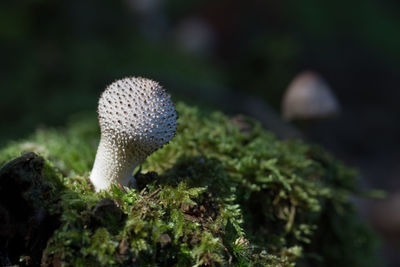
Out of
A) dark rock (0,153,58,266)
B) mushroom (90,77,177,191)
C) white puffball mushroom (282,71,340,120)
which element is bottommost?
dark rock (0,153,58,266)

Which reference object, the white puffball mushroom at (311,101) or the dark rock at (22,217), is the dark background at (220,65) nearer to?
the white puffball mushroom at (311,101)

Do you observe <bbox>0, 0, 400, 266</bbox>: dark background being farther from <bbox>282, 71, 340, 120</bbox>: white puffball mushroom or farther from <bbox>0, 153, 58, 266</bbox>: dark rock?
<bbox>0, 153, 58, 266</bbox>: dark rock

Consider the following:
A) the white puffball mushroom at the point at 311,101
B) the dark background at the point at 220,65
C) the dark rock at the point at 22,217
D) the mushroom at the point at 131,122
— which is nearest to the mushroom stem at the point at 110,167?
the mushroom at the point at 131,122

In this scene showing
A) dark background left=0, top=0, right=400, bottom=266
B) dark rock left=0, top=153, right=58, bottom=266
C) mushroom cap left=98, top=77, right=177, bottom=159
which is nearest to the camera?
dark rock left=0, top=153, right=58, bottom=266

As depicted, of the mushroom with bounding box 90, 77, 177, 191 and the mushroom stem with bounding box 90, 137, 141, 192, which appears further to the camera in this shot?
the mushroom stem with bounding box 90, 137, 141, 192

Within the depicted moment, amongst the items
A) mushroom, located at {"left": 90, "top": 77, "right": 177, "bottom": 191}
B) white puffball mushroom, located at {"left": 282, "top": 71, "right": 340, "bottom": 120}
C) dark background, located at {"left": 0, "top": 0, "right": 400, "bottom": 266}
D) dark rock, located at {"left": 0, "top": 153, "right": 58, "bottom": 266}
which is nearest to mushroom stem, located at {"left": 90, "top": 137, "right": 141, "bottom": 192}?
mushroom, located at {"left": 90, "top": 77, "right": 177, "bottom": 191}

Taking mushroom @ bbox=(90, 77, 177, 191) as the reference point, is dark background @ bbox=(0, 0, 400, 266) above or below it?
above

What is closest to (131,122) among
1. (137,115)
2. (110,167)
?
(137,115)

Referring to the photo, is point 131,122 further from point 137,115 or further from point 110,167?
point 110,167

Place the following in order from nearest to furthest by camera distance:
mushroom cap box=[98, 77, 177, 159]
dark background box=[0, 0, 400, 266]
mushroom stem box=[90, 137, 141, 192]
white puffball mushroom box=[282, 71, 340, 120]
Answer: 1. mushroom cap box=[98, 77, 177, 159]
2. mushroom stem box=[90, 137, 141, 192]
3. white puffball mushroom box=[282, 71, 340, 120]
4. dark background box=[0, 0, 400, 266]
